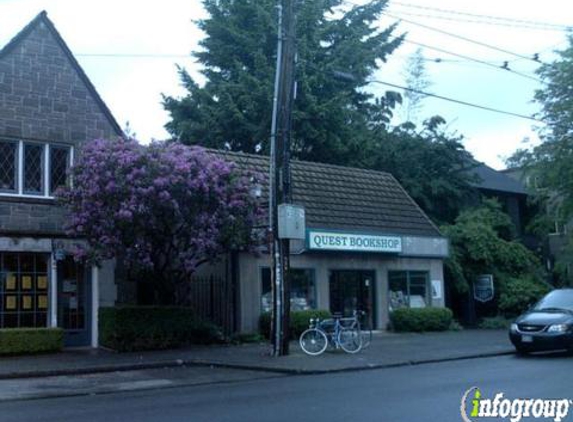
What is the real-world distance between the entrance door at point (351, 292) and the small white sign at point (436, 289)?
9.92 feet

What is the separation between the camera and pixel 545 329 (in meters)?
17.9

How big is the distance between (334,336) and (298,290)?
4.92m

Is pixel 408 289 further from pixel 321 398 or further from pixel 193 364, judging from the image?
pixel 321 398

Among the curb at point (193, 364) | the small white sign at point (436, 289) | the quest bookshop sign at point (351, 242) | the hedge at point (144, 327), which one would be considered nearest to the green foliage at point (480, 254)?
the small white sign at point (436, 289)

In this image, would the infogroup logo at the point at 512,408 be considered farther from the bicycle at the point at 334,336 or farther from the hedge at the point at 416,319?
the hedge at the point at 416,319

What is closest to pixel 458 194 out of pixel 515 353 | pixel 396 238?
pixel 396 238

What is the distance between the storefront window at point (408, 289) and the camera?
1064 inches

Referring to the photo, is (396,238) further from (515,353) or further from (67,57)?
(67,57)

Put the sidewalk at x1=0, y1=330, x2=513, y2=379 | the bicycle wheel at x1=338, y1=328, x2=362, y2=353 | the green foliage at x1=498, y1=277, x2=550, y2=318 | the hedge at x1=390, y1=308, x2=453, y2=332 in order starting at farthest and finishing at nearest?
the green foliage at x1=498, y1=277, x2=550, y2=318
the hedge at x1=390, y1=308, x2=453, y2=332
the bicycle wheel at x1=338, y1=328, x2=362, y2=353
the sidewalk at x1=0, y1=330, x2=513, y2=379

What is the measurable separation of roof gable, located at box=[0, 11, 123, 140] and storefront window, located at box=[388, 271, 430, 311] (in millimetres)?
11786

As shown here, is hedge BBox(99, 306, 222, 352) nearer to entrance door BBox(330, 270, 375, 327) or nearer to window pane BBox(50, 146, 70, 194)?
window pane BBox(50, 146, 70, 194)

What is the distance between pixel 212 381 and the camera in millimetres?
14961

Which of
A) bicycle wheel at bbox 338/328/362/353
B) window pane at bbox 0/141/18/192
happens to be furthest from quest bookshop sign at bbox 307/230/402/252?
window pane at bbox 0/141/18/192

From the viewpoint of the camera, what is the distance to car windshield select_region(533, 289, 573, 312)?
746 inches
